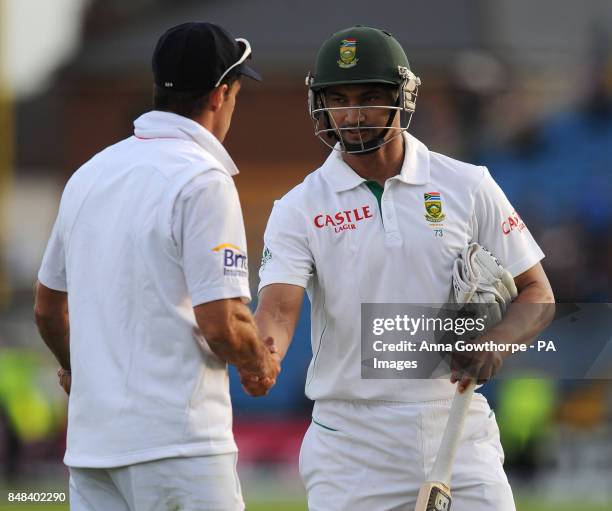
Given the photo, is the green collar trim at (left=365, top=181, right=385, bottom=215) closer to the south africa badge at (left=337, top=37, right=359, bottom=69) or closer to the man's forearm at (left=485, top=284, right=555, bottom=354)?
the south africa badge at (left=337, top=37, right=359, bottom=69)

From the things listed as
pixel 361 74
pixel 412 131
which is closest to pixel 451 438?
pixel 361 74

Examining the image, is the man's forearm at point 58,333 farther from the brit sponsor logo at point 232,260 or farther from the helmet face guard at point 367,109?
the helmet face guard at point 367,109

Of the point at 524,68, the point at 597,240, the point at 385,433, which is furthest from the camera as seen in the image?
the point at 524,68

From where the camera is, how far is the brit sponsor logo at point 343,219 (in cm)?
421

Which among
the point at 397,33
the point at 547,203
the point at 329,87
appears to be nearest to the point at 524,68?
the point at 397,33

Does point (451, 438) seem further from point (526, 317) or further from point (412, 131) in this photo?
point (412, 131)

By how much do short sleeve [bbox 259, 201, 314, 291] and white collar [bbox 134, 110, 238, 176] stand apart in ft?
1.41

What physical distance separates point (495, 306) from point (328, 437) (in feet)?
2.16

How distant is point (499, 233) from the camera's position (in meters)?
4.24

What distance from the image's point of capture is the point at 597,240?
41.9 ft

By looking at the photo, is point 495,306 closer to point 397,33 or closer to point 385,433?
point 385,433

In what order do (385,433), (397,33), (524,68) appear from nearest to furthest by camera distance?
(385,433) → (524,68) → (397,33)

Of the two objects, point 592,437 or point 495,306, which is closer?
point 495,306

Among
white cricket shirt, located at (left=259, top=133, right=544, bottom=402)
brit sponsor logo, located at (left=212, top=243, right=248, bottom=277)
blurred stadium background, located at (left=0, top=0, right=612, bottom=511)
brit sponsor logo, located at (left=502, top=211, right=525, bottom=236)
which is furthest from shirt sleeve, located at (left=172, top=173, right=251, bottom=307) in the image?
blurred stadium background, located at (left=0, top=0, right=612, bottom=511)
